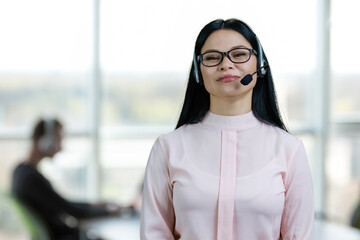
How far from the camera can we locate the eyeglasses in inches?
43.1

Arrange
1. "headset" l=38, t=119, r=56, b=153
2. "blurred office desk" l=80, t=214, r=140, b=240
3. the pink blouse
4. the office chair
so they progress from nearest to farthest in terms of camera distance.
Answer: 1. the pink blouse
2. "blurred office desk" l=80, t=214, r=140, b=240
3. the office chair
4. "headset" l=38, t=119, r=56, b=153

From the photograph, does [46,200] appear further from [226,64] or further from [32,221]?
[226,64]

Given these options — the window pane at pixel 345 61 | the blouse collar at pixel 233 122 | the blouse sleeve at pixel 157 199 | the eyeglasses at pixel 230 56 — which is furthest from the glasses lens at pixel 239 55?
the window pane at pixel 345 61

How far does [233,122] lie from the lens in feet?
3.71

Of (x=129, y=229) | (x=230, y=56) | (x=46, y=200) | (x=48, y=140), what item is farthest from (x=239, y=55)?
(x=48, y=140)

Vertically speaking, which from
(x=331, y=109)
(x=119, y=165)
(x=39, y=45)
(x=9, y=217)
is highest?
(x=39, y=45)

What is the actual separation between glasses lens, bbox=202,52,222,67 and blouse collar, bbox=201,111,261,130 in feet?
0.33

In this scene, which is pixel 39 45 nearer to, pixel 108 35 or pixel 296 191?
pixel 108 35

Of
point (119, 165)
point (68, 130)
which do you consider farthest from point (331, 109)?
point (68, 130)

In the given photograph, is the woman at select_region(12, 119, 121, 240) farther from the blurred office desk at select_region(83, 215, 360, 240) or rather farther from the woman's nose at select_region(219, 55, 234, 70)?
the woman's nose at select_region(219, 55, 234, 70)

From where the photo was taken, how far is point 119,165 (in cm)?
547

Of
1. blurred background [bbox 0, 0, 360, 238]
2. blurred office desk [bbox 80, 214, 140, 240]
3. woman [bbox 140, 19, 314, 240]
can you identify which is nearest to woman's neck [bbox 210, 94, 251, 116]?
woman [bbox 140, 19, 314, 240]

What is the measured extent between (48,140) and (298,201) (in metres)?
3.40

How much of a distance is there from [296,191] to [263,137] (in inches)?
4.4
